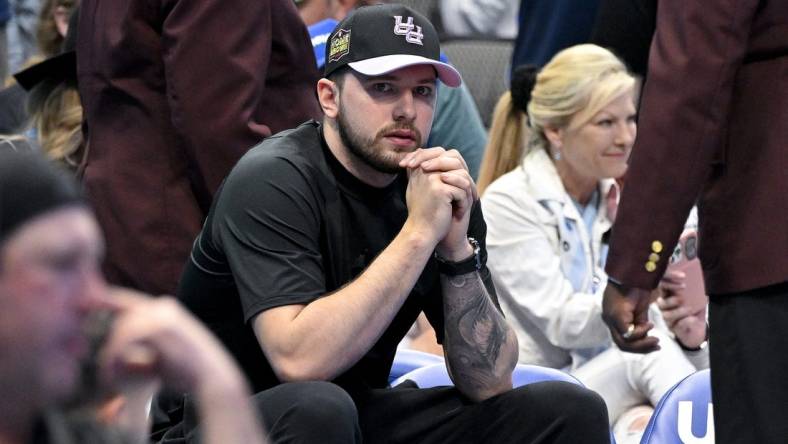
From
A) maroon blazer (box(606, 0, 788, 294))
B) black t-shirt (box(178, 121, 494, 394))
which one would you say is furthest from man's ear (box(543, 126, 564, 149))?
maroon blazer (box(606, 0, 788, 294))

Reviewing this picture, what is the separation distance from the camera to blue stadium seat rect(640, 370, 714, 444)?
3.70 m

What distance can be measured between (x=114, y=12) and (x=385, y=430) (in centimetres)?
126

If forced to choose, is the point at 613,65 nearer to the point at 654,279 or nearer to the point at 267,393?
the point at 654,279

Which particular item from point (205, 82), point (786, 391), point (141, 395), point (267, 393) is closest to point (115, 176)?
point (205, 82)

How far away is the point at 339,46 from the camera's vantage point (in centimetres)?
339

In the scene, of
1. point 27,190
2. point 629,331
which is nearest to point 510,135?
point 629,331

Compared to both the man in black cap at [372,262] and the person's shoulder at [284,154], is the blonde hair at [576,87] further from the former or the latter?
the person's shoulder at [284,154]

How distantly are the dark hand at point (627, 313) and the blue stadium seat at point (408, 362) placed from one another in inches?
26.1

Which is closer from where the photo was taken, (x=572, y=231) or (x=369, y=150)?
(x=369, y=150)

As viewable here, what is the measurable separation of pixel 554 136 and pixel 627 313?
1.72 m

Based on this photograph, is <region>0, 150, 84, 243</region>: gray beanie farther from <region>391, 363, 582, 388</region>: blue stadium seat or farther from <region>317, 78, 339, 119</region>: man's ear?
<region>391, 363, 582, 388</region>: blue stadium seat

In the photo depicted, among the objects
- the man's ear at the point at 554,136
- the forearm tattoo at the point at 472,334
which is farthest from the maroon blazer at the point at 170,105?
the man's ear at the point at 554,136

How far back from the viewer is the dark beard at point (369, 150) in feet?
10.8

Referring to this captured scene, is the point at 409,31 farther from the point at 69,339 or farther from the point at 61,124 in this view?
the point at 69,339
